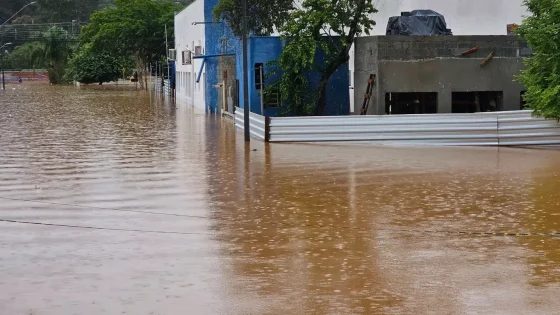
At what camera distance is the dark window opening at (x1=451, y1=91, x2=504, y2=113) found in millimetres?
33125

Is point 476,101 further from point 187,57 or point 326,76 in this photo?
point 187,57

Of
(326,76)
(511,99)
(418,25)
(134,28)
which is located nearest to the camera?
(511,99)

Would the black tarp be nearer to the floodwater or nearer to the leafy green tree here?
the floodwater

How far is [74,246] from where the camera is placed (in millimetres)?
12734

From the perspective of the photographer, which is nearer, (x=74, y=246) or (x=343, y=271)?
(x=343, y=271)

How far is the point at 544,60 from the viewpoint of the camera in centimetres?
2520

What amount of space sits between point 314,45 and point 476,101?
5.88 m

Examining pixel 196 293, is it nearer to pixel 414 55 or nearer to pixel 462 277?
pixel 462 277

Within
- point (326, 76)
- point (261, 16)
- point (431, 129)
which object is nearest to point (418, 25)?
point (326, 76)

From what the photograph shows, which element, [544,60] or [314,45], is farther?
[314,45]

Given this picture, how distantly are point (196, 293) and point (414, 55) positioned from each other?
76.4 feet

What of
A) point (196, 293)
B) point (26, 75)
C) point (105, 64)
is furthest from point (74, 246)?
point (26, 75)

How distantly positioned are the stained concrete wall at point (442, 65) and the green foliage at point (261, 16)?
27.7 ft

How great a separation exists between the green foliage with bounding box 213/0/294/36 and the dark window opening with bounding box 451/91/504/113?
953cm
